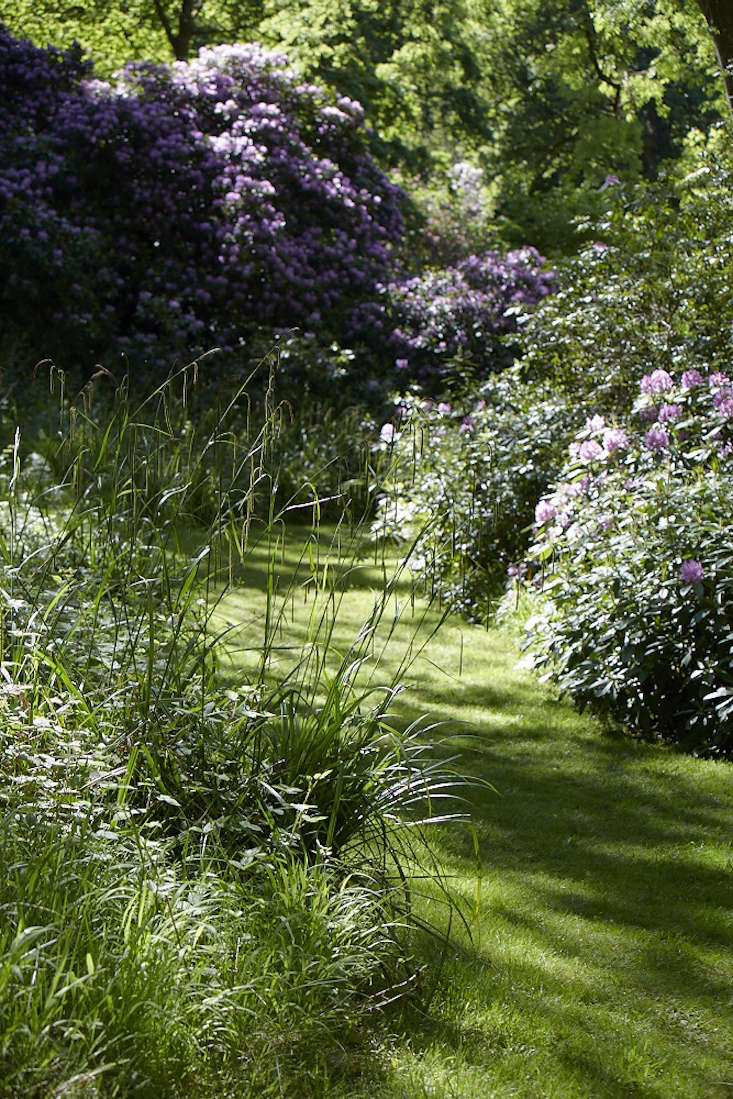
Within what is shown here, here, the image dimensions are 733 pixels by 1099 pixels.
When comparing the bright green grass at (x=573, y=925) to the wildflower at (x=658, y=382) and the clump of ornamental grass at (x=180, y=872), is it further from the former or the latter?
the wildflower at (x=658, y=382)

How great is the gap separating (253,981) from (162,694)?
102cm

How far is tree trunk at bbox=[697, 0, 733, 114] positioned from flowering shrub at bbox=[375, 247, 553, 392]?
12.5ft

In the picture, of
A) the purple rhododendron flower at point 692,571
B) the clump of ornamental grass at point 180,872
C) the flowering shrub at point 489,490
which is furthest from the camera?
the flowering shrub at point 489,490

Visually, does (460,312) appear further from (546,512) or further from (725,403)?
(725,403)

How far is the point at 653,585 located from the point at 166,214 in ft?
33.6

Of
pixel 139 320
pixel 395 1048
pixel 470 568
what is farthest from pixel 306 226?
pixel 395 1048

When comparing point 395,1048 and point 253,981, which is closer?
point 253,981

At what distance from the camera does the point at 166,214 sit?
525 inches

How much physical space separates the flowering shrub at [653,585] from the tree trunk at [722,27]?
13.1 ft

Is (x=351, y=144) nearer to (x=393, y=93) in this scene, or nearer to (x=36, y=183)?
(x=36, y=183)

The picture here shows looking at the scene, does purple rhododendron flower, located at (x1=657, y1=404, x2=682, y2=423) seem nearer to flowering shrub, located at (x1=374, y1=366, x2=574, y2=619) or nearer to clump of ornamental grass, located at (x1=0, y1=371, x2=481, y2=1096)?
flowering shrub, located at (x1=374, y1=366, x2=574, y2=619)

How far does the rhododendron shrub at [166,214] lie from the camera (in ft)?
40.3

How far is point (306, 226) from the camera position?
1379 centimetres

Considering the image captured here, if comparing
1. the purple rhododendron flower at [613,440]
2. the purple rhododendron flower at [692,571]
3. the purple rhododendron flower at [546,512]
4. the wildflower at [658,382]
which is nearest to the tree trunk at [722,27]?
the wildflower at [658,382]
